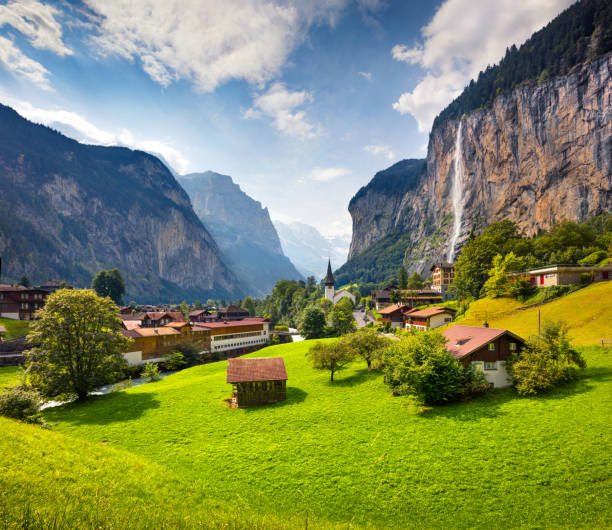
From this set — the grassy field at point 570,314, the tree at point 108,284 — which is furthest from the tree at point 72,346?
the tree at point 108,284

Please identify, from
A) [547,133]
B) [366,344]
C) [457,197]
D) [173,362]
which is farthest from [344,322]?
[457,197]

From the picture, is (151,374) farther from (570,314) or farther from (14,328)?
(570,314)

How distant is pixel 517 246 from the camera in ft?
255

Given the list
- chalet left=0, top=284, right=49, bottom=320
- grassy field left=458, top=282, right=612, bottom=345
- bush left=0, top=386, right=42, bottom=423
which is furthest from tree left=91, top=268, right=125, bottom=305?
grassy field left=458, top=282, right=612, bottom=345

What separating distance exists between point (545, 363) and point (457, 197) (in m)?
181

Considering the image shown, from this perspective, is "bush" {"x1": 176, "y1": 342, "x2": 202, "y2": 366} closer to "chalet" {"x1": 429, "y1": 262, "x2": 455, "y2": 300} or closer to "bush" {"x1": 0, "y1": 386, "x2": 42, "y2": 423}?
"bush" {"x1": 0, "y1": 386, "x2": 42, "y2": 423}

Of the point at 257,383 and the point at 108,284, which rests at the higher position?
the point at 108,284

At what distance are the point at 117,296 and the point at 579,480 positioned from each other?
147351 mm

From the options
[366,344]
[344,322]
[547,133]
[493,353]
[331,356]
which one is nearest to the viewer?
[493,353]

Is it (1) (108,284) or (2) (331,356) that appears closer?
(2) (331,356)

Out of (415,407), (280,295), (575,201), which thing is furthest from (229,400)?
(575,201)

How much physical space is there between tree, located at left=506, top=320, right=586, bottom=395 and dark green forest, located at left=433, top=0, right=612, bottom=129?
144848mm

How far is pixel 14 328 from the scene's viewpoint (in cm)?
6725

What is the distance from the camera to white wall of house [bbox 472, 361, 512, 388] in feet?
96.4
